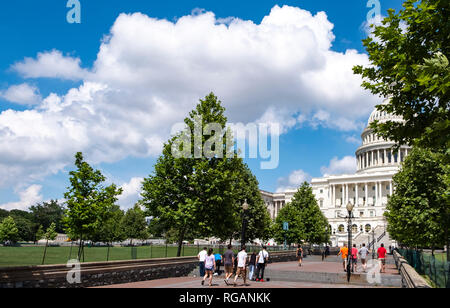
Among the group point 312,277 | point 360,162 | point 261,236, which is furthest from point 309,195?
point 360,162

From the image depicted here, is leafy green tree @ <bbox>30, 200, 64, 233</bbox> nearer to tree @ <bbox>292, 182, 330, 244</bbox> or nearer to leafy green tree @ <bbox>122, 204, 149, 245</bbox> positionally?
leafy green tree @ <bbox>122, 204, 149, 245</bbox>

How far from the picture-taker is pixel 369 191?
128 m

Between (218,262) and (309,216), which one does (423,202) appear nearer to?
(218,262)

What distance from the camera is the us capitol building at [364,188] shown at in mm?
119875

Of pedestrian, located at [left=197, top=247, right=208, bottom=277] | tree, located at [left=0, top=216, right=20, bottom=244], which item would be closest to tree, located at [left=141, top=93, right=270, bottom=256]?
pedestrian, located at [left=197, top=247, right=208, bottom=277]

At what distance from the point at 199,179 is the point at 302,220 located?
42631 mm

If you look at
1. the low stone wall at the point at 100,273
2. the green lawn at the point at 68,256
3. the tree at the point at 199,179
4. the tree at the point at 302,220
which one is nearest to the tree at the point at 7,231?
the green lawn at the point at 68,256

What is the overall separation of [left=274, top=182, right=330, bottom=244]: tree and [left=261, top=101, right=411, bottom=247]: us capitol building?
146 feet

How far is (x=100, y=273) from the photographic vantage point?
18484mm

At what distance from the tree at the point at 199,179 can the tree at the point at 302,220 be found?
36826 mm

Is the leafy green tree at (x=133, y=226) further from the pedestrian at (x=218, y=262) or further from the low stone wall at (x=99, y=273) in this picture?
the pedestrian at (x=218, y=262)

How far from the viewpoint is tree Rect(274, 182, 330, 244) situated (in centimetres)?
6869
